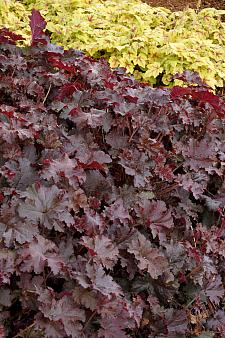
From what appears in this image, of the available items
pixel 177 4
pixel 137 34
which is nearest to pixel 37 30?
pixel 137 34

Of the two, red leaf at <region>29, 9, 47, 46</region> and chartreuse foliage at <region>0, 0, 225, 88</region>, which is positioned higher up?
red leaf at <region>29, 9, 47, 46</region>

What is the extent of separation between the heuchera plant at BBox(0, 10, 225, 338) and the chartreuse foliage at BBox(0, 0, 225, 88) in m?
1.14

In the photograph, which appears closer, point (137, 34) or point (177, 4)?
point (137, 34)

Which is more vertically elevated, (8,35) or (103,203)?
(8,35)

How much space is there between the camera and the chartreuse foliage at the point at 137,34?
14.2 ft

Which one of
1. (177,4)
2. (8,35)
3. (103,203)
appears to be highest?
(8,35)

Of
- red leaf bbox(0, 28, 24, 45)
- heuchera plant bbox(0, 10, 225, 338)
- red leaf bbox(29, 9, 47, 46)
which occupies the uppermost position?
red leaf bbox(29, 9, 47, 46)

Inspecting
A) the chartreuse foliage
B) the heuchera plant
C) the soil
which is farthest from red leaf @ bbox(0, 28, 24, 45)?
the soil

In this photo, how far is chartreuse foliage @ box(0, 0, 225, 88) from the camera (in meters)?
4.33

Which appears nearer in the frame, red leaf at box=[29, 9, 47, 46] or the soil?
red leaf at box=[29, 9, 47, 46]

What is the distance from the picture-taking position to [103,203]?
8.18 ft

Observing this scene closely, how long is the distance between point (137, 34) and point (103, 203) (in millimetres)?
2430

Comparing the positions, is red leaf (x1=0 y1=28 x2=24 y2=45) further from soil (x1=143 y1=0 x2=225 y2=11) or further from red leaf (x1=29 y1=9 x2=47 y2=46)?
soil (x1=143 y1=0 x2=225 y2=11)

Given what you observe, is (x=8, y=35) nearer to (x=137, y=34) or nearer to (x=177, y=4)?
(x=137, y=34)
